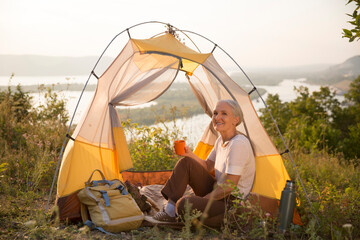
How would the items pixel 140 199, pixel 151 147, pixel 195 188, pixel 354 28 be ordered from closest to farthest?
pixel 354 28
pixel 195 188
pixel 140 199
pixel 151 147

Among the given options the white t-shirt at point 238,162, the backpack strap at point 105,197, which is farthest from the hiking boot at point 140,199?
the white t-shirt at point 238,162

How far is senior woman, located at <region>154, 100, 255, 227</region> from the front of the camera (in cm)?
314

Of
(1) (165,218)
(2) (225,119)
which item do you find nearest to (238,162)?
(2) (225,119)

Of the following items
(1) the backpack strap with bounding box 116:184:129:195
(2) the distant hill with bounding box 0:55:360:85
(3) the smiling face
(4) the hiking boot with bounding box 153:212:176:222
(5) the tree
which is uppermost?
(2) the distant hill with bounding box 0:55:360:85

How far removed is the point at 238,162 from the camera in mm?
3127

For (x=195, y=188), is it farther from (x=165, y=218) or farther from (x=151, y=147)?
(x=151, y=147)

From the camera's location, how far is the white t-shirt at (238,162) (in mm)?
3119

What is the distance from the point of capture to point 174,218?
3332 millimetres

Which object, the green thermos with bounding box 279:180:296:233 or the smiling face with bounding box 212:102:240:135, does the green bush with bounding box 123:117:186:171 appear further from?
the green thermos with bounding box 279:180:296:233

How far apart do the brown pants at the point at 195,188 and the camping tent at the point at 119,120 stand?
1.82ft

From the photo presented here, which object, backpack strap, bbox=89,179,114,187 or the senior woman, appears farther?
backpack strap, bbox=89,179,114,187

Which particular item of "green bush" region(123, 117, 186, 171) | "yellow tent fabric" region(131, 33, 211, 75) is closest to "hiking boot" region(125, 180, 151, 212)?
"green bush" region(123, 117, 186, 171)

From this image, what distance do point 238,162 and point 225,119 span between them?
477 millimetres

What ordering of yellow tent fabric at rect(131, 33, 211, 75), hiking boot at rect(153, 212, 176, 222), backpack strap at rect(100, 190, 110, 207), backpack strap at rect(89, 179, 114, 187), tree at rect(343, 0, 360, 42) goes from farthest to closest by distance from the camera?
1. yellow tent fabric at rect(131, 33, 211, 75)
2. backpack strap at rect(89, 179, 114, 187)
3. hiking boot at rect(153, 212, 176, 222)
4. backpack strap at rect(100, 190, 110, 207)
5. tree at rect(343, 0, 360, 42)
